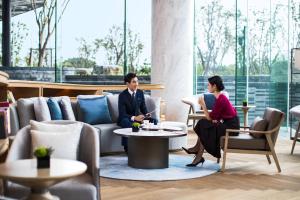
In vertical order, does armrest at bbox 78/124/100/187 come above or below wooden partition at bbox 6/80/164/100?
below

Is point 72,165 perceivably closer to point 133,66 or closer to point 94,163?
point 94,163

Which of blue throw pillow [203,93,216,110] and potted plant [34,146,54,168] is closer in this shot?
potted plant [34,146,54,168]

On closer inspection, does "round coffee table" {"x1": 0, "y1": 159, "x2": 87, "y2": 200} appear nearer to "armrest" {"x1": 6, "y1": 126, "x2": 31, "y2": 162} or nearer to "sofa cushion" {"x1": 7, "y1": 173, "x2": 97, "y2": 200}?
"sofa cushion" {"x1": 7, "y1": 173, "x2": 97, "y2": 200}

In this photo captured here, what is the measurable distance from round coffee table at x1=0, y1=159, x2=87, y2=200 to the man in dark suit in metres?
4.07

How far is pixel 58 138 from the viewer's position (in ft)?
13.6

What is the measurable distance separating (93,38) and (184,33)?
3.17m

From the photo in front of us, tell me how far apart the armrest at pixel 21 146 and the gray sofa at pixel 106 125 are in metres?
2.13

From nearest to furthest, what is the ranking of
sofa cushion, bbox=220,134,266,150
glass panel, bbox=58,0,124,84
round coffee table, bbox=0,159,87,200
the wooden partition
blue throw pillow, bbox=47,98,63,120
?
round coffee table, bbox=0,159,87,200 → sofa cushion, bbox=220,134,266,150 → blue throw pillow, bbox=47,98,63,120 → the wooden partition → glass panel, bbox=58,0,124,84

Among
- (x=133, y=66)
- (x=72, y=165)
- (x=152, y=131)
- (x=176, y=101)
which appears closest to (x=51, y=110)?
(x=152, y=131)

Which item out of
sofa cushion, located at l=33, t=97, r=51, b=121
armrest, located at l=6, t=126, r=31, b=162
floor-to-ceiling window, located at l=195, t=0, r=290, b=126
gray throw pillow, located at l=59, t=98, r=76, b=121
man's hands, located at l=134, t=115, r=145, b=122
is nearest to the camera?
armrest, located at l=6, t=126, r=31, b=162

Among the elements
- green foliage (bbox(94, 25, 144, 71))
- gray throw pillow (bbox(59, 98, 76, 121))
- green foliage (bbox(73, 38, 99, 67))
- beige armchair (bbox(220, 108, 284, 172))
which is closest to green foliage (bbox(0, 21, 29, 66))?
green foliage (bbox(73, 38, 99, 67))

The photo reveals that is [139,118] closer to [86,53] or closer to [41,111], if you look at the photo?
[41,111]

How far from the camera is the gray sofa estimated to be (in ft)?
21.3

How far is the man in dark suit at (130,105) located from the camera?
24.3 feet
